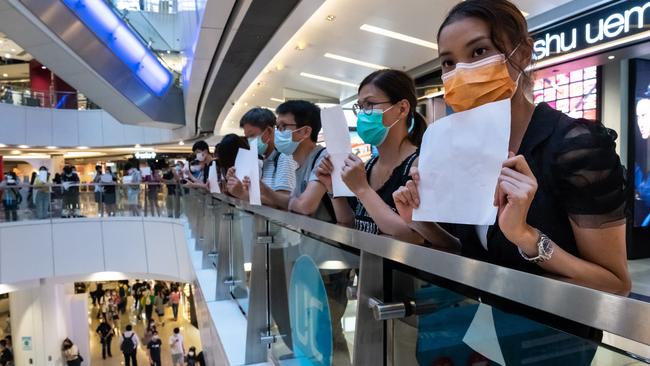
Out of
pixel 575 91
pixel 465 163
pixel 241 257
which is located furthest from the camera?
pixel 575 91

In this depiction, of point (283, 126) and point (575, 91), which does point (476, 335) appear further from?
point (575, 91)

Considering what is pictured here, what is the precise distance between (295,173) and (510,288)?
236 centimetres

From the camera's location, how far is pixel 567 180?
0.92 m

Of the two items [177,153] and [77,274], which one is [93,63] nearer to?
[77,274]

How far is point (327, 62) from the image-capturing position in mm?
7379

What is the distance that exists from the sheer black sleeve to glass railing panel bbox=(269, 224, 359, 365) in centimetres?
55

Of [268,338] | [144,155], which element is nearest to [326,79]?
[268,338]

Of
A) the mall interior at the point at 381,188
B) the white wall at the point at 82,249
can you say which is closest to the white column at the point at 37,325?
the white wall at the point at 82,249

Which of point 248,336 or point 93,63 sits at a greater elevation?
point 93,63

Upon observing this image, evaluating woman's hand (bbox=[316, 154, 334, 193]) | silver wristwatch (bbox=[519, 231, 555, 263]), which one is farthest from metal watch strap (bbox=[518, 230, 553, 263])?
woman's hand (bbox=[316, 154, 334, 193])

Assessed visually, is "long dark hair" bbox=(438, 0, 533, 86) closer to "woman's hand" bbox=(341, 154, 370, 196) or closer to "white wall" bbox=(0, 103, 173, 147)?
"woman's hand" bbox=(341, 154, 370, 196)

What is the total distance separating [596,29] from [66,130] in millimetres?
20318

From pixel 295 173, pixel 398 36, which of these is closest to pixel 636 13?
pixel 398 36

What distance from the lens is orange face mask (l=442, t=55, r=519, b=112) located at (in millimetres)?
1098
